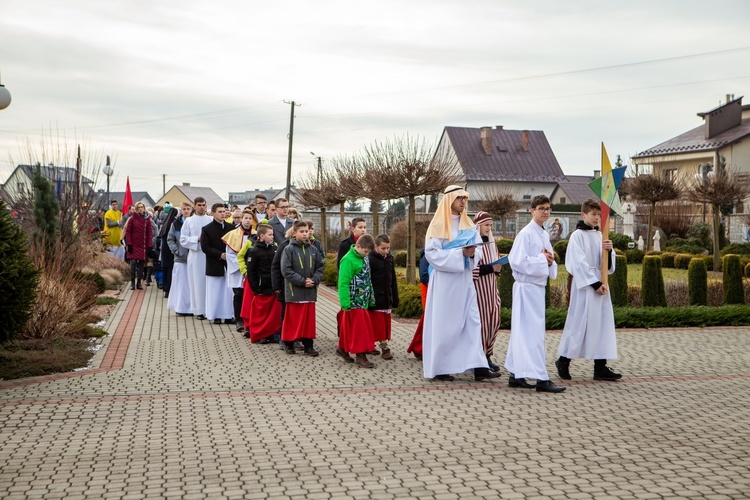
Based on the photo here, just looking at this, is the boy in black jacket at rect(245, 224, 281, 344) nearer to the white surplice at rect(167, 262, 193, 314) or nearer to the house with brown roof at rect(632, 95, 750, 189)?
the white surplice at rect(167, 262, 193, 314)

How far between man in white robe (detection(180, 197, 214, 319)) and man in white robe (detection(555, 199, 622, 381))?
7.76m

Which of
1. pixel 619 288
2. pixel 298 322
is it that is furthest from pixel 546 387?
pixel 619 288

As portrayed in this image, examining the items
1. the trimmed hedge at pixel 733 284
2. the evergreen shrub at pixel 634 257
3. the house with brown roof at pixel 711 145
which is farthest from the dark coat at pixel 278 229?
the house with brown roof at pixel 711 145

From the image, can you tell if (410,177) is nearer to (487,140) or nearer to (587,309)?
(587,309)

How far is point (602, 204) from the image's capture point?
29.7 ft

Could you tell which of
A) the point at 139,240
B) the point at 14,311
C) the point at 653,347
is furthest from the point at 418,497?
the point at 139,240

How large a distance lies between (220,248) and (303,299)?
4.17 m

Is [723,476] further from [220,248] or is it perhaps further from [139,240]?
[139,240]

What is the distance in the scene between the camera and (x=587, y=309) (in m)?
Result: 9.45

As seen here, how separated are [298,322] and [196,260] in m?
4.90

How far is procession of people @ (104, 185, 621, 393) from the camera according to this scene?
353 inches

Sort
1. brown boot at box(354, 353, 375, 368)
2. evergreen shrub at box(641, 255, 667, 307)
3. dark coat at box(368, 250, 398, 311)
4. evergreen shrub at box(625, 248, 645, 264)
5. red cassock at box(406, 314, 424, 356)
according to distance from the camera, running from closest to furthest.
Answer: brown boot at box(354, 353, 375, 368)
red cassock at box(406, 314, 424, 356)
dark coat at box(368, 250, 398, 311)
evergreen shrub at box(641, 255, 667, 307)
evergreen shrub at box(625, 248, 645, 264)

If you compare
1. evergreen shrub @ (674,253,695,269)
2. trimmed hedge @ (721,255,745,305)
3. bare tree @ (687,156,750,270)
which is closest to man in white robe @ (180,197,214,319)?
trimmed hedge @ (721,255,745,305)

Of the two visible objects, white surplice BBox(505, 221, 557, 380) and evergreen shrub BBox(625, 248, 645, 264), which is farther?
evergreen shrub BBox(625, 248, 645, 264)
